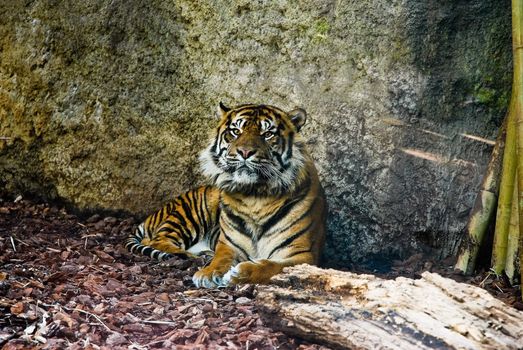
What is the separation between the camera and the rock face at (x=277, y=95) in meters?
5.54

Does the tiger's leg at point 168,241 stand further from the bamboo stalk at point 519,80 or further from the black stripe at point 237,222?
the bamboo stalk at point 519,80

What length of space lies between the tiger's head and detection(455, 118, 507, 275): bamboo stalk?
117 cm

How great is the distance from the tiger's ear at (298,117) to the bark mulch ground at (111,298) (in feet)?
3.77

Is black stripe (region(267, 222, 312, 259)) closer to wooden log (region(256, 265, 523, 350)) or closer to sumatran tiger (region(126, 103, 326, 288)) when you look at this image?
sumatran tiger (region(126, 103, 326, 288))

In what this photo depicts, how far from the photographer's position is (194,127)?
632 centimetres

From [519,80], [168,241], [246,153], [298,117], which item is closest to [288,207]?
[246,153]

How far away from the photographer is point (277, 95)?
19.9ft

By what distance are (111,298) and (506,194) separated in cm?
244

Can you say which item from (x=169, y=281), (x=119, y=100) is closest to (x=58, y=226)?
(x=119, y=100)

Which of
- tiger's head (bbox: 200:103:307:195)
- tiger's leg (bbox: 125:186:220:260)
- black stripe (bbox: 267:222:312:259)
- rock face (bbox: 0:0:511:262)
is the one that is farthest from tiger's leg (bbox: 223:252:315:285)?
tiger's leg (bbox: 125:186:220:260)

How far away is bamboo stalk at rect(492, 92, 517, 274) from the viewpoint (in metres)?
5.04

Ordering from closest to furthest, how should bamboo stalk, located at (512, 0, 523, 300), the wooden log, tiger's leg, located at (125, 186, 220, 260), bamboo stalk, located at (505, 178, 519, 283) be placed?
the wooden log
bamboo stalk, located at (512, 0, 523, 300)
bamboo stalk, located at (505, 178, 519, 283)
tiger's leg, located at (125, 186, 220, 260)

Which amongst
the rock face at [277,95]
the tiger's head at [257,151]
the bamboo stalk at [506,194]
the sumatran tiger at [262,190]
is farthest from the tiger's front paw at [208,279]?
the bamboo stalk at [506,194]

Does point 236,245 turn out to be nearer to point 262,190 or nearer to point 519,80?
point 262,190
